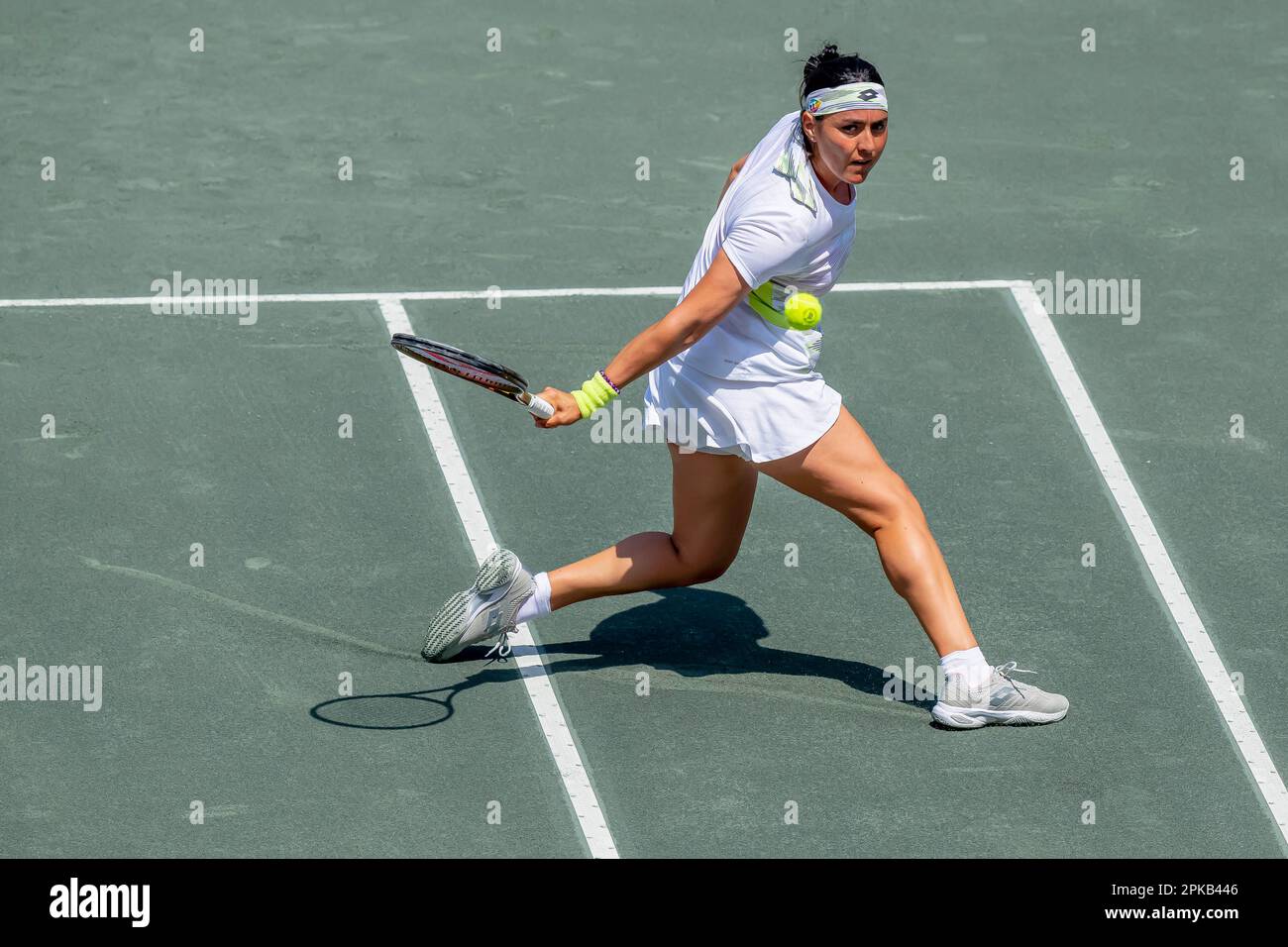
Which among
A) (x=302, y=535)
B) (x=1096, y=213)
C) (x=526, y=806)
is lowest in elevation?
(x=526, y=806)

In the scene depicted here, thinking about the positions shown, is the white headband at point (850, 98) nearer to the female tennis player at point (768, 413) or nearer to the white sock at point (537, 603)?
the female tennis player at point (768, 413)

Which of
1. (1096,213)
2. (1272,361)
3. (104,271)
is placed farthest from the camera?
(1096,213)

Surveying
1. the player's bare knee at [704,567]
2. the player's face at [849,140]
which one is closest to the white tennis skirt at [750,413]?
the player's bare knee at [704,567]

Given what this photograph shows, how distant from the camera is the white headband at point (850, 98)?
275 inches

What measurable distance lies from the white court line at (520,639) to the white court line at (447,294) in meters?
0.19

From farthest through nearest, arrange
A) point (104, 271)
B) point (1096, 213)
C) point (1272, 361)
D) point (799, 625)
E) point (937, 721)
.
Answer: point (1096, 213) < point (104, 271) < point (1272, 361) < point (799, 625) < point (937, 721)

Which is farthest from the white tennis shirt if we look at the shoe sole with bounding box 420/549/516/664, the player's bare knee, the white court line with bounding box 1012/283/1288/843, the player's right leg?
the white court line with bounding box 1012/283/1288/843

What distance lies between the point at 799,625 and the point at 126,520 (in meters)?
2.82

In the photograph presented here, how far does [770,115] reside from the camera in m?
12.6

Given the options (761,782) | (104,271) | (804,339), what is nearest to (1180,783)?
(761,782)

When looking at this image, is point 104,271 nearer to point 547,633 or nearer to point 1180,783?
point 547,633

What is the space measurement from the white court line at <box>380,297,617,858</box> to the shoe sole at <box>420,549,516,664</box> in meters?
0.29

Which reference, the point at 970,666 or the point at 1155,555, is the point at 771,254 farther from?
the point at 1155,555

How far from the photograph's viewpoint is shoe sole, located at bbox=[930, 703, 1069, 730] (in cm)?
743
